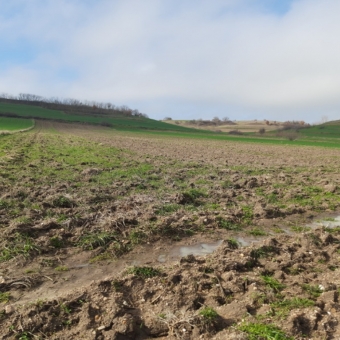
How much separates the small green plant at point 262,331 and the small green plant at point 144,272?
6.42 ft

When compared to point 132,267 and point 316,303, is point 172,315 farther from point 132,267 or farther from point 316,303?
point 316,303

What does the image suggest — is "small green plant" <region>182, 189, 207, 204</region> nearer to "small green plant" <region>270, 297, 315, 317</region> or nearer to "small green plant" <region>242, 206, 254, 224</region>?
"small green plant" <region>242, 206, 254, 224</region>

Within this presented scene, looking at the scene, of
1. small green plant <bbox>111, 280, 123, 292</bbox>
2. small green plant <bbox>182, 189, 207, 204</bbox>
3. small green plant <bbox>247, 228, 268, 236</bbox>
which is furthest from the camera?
small green plant <bbox>182, 189, 207, 204</bbox>

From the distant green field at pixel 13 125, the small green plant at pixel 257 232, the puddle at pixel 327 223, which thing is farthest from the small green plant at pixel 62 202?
the distant green field at pixel 13 125

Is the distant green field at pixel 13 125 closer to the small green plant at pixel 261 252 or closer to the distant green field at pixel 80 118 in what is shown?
the distant green field at pixel 80 118

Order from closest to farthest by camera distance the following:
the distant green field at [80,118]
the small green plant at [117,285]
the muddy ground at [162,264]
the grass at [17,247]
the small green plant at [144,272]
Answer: the muddy ground at [162,264] → the small green plant at [117,285] → the small green plant at [144,272] → the grass at [17,247] → the distant green field at [80,118]

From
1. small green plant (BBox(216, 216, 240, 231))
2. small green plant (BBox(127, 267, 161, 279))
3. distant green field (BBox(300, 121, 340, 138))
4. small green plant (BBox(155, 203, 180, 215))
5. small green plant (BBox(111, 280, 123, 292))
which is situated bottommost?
small green plant (BBox(111, 280, 123, 292))

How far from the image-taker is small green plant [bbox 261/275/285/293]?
5.38m

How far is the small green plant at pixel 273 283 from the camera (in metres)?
5.38

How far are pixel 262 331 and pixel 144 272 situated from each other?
2.36 m

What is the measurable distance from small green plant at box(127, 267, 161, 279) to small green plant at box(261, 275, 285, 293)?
1.85m

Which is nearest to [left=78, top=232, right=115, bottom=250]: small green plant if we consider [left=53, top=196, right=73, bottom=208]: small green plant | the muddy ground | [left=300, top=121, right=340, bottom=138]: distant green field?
the muddy ground

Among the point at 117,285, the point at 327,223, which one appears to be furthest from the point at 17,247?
the point at 327,223

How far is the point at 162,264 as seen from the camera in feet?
21.3
